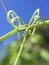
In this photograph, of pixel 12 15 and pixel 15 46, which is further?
pixel 15 46

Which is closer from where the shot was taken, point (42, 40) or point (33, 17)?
point (33, 17)

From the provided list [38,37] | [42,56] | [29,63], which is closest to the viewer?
[29,63]

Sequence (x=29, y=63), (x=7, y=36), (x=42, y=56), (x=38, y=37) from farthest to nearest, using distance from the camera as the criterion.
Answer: (x=38, y=37)
(x=42, y=56)
(x=29, y=63)
(x=7, y=36)

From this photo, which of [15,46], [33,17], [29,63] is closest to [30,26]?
[33,17]

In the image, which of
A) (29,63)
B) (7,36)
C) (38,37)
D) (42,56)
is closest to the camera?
(7,36)

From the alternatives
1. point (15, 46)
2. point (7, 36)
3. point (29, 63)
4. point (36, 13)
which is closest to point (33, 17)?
point (36, 13)

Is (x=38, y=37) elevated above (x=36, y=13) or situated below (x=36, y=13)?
above

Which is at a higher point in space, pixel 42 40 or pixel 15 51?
pixel 42 40

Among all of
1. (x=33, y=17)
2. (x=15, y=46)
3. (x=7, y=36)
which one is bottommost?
(x=7, y=36)

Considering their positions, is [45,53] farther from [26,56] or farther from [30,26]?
[30,26]

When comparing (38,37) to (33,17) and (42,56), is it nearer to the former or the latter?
(42,56)
